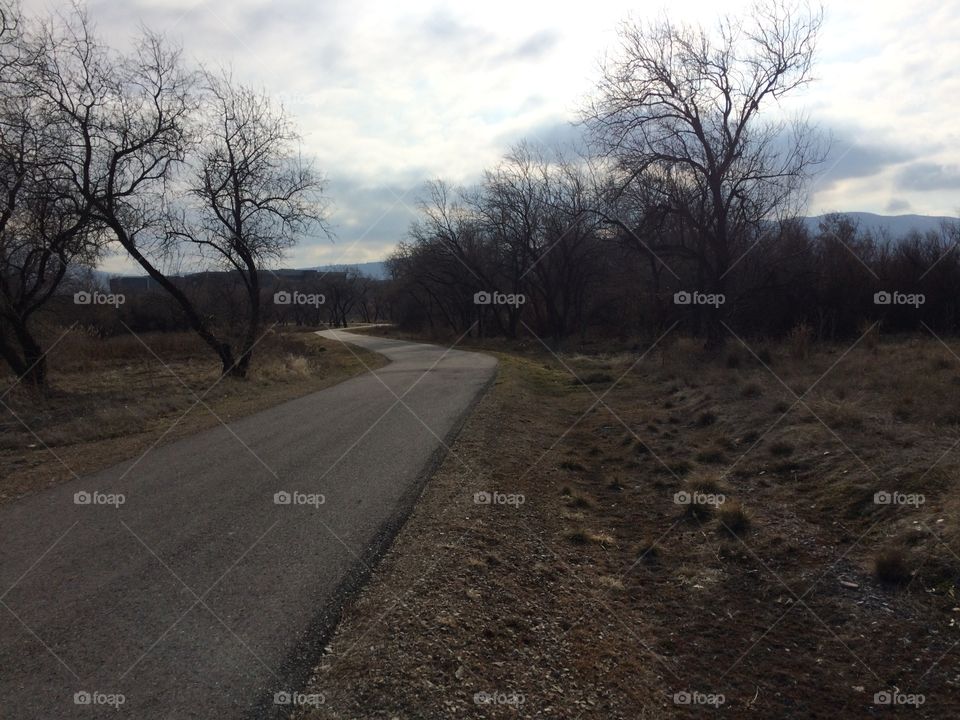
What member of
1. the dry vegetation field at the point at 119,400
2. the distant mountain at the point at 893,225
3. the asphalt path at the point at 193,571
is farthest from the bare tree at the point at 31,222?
the distant mountain at the point at 893,225

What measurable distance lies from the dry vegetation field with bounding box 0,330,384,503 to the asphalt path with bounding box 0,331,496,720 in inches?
46.2

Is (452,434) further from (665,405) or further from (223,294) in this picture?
(223,294)

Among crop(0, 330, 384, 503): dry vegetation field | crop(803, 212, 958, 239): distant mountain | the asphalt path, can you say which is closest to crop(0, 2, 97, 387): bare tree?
crop(0, 330, 384, 503): dry vegetation field

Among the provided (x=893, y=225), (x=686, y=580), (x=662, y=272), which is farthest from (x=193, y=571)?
(x=893, y=225)

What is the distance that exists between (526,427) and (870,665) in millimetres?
9136

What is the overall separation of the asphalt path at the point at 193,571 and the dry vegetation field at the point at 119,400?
1.17 metres

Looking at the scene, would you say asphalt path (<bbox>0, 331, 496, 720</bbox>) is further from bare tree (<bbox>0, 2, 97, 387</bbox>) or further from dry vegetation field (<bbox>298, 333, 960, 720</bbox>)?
bare tree (<bbox>0, 2, 97, 387</bbox>)

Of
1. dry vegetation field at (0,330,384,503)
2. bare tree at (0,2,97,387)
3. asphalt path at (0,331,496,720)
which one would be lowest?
dry vegetation field at (0,330,384,503)

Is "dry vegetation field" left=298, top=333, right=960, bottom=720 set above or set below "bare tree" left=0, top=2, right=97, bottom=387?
below

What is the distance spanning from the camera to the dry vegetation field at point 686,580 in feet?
13.0

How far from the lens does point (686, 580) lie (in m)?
5.76

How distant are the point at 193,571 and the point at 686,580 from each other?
4025 mm

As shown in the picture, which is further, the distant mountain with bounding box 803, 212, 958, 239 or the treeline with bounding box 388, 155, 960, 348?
the distant mountain with bounding box 803, 212, 958, 239

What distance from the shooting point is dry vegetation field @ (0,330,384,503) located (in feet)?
34.1
